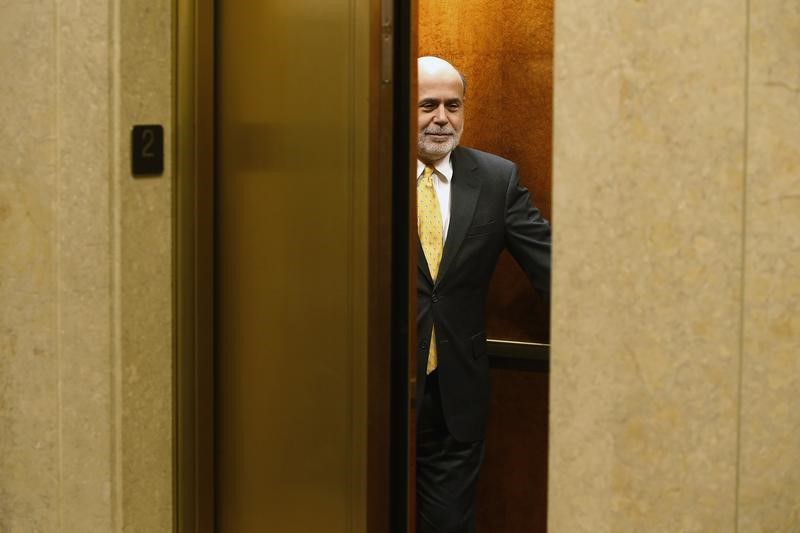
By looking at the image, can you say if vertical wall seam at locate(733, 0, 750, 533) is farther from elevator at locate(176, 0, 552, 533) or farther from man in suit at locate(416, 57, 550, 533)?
man in suit at locate(416, 57, 550, 533)

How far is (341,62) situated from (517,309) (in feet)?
4.45

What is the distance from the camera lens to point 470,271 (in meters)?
2.96

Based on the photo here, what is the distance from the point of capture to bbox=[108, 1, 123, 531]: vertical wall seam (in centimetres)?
222

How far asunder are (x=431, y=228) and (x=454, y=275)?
7.1 inches

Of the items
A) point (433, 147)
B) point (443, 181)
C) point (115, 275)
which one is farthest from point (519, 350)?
point (115, 275)

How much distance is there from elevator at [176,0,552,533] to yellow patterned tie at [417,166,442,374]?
648mm

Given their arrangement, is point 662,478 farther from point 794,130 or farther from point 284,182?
point 284,182

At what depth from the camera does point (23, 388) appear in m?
2.37

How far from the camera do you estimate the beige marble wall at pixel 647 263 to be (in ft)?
4.52

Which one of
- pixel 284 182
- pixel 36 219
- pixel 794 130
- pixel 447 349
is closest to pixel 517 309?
pixel 447 349

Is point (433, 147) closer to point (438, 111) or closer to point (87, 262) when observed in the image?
point (438, 111)

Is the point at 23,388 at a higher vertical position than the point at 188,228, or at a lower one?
lower

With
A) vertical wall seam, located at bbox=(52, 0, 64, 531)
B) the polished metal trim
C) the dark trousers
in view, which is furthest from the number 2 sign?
the polished metal trim

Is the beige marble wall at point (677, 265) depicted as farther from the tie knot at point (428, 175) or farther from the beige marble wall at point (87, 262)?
the tie knot at point (428, 175)
